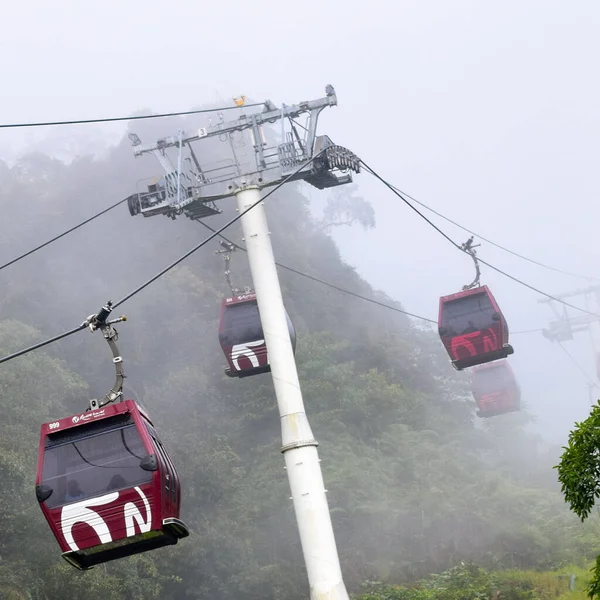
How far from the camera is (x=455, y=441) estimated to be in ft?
137

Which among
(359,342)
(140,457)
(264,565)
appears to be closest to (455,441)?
(359,342)

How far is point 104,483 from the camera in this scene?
10.3 m

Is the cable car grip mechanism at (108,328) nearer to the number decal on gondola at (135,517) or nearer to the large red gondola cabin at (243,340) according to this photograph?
the number decal on gondola at (135,517)

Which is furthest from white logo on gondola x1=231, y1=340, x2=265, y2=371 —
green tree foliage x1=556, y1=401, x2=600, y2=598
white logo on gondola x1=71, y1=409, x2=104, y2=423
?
green tree foliage x1=556, y1=401, x2=600, y2=598

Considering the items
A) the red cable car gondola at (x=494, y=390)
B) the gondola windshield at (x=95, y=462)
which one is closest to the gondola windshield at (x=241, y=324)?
the gondola windshield at (x=95, y=462)

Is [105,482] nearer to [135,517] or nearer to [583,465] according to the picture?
[135,517]

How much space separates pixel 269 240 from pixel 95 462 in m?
4.36

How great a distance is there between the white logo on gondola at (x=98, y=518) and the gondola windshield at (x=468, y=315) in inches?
408

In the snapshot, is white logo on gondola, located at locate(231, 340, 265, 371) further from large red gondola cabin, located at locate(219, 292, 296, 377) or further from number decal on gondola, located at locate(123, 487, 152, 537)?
number decal on gondola, located at locate(123, 487, 152, 537)

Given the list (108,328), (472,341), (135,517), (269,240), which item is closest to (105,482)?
(135,517)

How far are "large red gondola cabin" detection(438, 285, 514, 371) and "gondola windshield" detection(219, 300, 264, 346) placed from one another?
392 centimetres

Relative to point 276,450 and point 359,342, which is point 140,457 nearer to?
point 276,450

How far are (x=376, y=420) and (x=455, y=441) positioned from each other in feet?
13.7

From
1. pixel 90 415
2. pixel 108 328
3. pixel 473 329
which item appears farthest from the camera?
pixel 473 329
